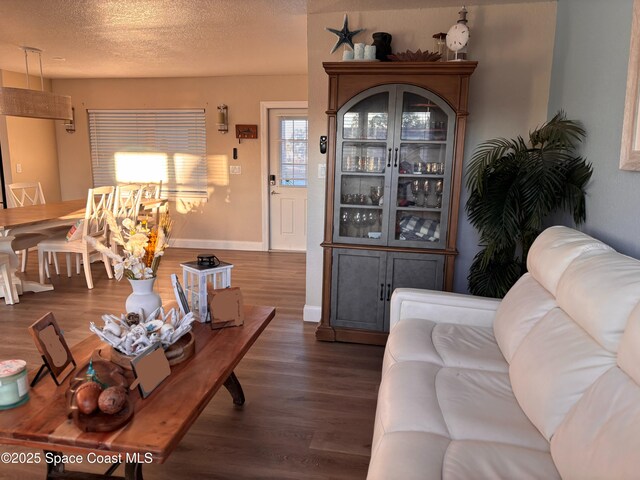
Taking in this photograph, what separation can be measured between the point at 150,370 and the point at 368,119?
7.53 feet

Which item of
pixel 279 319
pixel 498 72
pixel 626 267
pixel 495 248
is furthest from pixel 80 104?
pixel 626 267

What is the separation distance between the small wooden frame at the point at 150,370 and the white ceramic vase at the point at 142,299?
15.7 inches

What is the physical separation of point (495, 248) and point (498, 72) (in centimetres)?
135

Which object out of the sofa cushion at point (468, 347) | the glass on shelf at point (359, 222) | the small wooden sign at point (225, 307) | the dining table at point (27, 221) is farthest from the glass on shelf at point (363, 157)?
the dining table at point (27, 221)

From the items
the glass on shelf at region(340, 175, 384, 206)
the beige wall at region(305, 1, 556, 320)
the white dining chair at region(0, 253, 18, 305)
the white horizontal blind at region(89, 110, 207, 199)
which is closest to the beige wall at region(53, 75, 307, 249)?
the white horizontal blind at region(89, 110, 207, 199)

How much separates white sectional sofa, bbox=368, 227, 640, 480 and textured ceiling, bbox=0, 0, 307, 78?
2.52 m

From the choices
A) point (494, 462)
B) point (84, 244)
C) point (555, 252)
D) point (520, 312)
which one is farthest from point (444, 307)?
point (84, 244)

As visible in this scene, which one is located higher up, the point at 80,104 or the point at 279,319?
the point at 80,104

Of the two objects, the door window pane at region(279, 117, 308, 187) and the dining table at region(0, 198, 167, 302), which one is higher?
the door window pane at region(279, 117, 308, 187)

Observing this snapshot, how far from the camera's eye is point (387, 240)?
3.23 meters

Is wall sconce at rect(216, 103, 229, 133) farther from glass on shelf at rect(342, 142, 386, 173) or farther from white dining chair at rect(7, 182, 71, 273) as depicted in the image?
glass on shelf at rect(342, 142, 386, 173)

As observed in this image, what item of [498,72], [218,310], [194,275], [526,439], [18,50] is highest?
[18,50]

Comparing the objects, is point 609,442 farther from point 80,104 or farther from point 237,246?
point 80,104

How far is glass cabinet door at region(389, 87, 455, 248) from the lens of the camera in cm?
308
